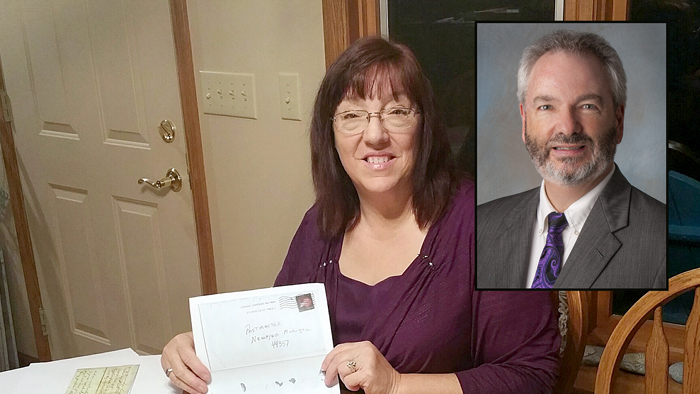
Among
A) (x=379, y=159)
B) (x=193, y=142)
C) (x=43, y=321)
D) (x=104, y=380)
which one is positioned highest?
(x=379, y=159)

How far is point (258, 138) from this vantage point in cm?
199

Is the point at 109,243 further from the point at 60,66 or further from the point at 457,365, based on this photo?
the point at 457,365

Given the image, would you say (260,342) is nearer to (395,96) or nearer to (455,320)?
(455,320)

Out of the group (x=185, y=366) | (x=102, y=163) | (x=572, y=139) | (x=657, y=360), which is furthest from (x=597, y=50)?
(x=102, y=163)

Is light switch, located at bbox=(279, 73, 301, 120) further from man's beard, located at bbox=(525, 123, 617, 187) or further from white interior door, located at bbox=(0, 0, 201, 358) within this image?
man's beard, located at bbox=(525, 123, 617, 187)

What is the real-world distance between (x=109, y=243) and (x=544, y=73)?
80.9 inches

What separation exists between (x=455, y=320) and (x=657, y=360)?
1.15 ft

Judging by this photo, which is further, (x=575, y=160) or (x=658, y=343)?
(x=658, y=343)

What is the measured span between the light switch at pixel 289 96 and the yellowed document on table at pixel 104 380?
30.6 inches

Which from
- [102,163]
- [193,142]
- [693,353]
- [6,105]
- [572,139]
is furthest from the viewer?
[6,105]

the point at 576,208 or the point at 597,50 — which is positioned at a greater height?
the point at 597,50

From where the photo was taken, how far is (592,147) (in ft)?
2.31

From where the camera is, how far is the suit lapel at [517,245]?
791mm

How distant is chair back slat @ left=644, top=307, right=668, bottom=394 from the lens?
1.21 meters
